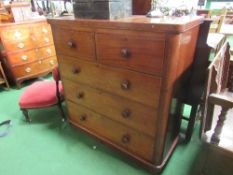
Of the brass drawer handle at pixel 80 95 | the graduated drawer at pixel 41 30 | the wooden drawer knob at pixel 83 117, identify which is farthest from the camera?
the graduated drawer at pixel 41 30

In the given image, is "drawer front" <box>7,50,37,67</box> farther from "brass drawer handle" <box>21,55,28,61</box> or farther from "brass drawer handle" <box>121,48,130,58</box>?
"brass drawer handle" <box>121,48,130,58</box>

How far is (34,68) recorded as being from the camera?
282cm

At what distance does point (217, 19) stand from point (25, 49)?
3184 millimetres

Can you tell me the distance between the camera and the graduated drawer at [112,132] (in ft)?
4.23

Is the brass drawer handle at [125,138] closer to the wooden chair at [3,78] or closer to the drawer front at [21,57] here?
the drawer front at [21,57]

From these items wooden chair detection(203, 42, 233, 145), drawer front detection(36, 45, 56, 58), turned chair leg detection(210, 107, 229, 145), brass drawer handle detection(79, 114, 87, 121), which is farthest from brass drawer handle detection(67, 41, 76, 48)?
drawer front detection(36, 45, 56, 58)

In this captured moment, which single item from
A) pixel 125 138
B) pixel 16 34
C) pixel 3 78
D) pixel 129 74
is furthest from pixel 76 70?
pixel 3 78

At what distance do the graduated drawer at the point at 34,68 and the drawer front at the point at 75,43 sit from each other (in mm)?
1566

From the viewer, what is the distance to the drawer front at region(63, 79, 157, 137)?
115 centimetres

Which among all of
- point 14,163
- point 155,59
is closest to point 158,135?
point 155,59

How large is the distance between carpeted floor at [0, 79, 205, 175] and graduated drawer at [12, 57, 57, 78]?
1003mm

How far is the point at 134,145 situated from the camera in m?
1.36

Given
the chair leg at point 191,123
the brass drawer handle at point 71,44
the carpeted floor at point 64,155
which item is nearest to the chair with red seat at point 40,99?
the carpeted floor at point 64,155

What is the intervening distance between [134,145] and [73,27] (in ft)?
3.15
